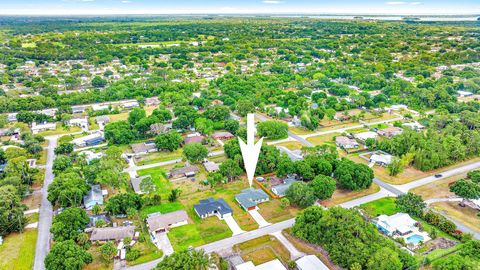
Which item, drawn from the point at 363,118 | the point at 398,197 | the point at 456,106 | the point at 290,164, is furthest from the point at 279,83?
the point at 398,197

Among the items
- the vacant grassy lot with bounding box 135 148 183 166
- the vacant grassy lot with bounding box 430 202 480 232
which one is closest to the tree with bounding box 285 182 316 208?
the vacant grassy lot with bounding box 430 202 480 232

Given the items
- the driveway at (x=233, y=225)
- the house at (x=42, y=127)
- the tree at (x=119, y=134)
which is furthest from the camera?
the house at (x=42, y=127)

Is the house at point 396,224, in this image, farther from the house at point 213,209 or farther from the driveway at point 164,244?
the driveway at point 164,244

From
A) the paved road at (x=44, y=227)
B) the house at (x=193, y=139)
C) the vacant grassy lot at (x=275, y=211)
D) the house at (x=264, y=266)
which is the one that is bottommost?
the vacant grassy lot at (x=275, y=211)

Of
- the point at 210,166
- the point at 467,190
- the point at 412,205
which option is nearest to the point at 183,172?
the point at 210,166

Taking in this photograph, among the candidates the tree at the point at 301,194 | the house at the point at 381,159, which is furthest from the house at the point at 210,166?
the house at the point at 381,159
